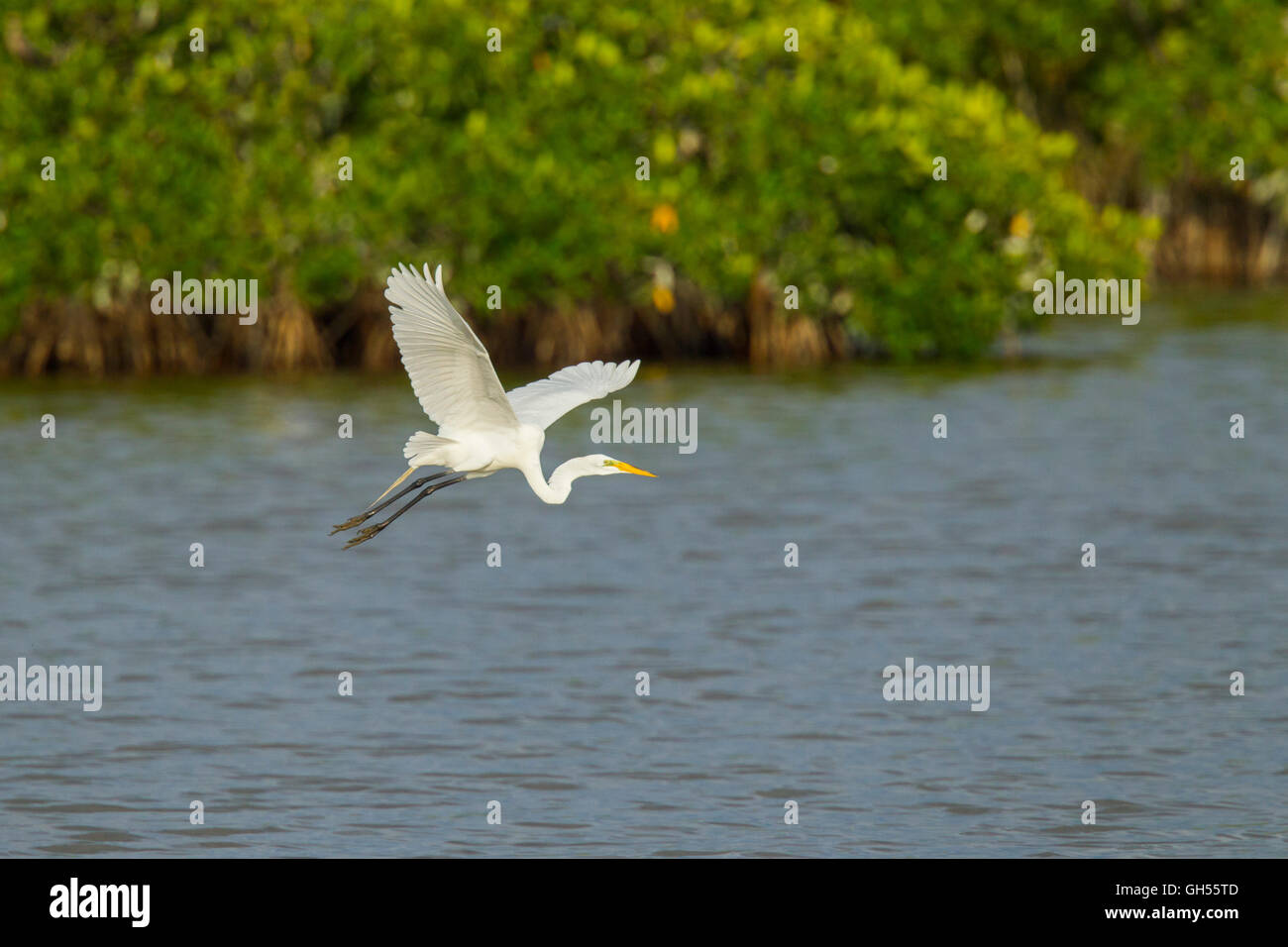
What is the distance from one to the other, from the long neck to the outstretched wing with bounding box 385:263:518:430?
0.32 metres

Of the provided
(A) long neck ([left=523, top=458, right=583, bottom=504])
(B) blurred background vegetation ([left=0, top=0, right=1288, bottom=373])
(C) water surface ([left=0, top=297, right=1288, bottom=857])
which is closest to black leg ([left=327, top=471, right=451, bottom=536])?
(A) long neck ([left=523, top=458, right=583, bottom=504])

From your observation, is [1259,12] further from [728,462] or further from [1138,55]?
[728,462]

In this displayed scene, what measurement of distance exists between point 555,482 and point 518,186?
25187 mm

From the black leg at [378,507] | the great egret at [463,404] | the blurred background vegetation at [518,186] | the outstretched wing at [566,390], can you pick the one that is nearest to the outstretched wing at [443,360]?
the great egret at [463,404]

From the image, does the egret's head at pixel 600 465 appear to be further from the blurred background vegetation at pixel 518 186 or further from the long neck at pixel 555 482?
the blurred background vegetation at pixel 518 186

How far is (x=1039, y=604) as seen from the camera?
21.7 meters

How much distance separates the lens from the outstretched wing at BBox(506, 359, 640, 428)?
13969 mm

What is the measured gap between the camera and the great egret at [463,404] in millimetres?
12781

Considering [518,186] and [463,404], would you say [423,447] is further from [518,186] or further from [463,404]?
[518,186]

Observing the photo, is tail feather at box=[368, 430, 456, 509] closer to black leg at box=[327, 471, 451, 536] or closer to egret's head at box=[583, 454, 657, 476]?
black leg at box=[327, 471, 451, 536]

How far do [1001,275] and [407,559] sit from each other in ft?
54.8

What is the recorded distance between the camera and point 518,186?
3862cm

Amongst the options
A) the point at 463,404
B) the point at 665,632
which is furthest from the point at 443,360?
the point at 665,632

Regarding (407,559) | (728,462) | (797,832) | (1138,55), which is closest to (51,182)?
(728,462)
